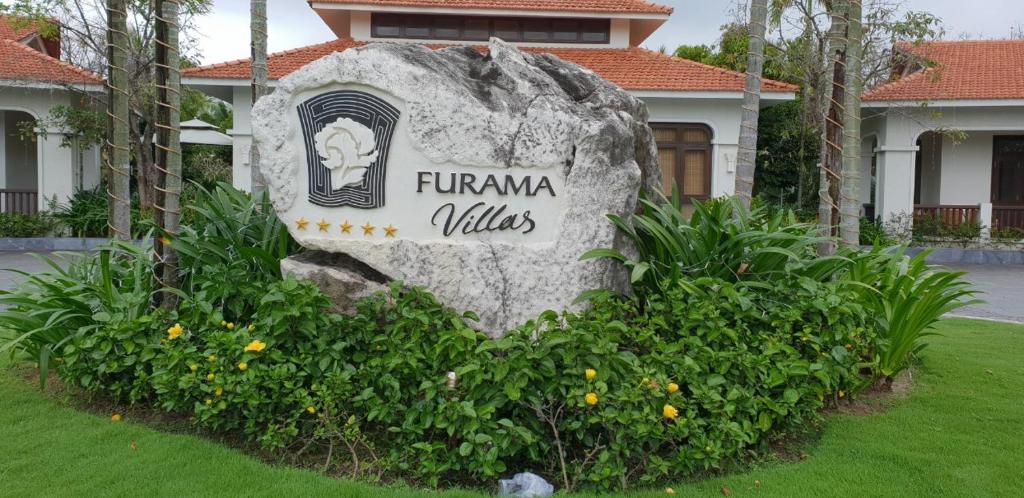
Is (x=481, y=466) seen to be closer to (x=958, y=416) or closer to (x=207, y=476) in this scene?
(x=207, y=476)

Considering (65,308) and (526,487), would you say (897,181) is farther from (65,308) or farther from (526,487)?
(65,308)

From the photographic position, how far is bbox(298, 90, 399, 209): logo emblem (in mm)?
4355

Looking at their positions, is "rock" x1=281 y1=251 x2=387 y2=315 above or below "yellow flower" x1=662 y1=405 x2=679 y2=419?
above

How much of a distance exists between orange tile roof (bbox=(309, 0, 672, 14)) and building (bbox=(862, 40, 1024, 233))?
16.4 ft

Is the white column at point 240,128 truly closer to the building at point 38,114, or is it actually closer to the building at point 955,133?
the building at point 38,114

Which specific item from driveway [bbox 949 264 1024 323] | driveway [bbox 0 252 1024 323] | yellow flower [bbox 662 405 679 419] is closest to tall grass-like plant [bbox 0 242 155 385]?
driveway [bbox 0 252 1024 323]

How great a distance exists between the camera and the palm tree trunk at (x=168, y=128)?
468cm

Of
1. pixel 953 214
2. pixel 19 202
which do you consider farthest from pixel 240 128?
pixel 953 214

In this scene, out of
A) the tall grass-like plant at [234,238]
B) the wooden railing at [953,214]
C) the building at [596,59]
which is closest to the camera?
the tall grass-like plant at [234,238]

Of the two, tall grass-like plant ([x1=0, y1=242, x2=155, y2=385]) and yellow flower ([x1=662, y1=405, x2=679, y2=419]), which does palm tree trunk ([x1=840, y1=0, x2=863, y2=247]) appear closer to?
yellow flower ([x1=662, y1=405, x2=679, y2=419])

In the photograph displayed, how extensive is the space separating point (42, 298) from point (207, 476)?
1.96 m

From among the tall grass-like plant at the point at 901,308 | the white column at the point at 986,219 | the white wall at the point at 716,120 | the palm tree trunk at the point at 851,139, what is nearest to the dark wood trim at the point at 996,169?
the white column at the point at 986,219

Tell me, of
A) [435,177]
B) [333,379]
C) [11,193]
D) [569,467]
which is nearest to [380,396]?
[333,379]

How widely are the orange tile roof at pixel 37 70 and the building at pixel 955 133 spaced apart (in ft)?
51.6
